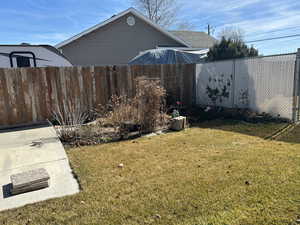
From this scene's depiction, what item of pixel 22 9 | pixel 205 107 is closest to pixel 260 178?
pixel 205 107

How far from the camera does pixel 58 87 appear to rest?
606cm

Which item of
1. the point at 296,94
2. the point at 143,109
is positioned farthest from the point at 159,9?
the point at 143,109

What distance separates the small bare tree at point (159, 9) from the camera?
20.2 metres

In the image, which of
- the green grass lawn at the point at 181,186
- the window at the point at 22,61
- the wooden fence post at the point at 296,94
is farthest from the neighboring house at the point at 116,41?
the wooden fence post at the point at 296,94

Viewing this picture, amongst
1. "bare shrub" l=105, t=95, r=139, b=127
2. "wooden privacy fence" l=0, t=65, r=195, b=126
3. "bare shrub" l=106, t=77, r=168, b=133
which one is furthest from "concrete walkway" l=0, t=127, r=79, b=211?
"bare shrub" l=106, t=77, r=168, b=133

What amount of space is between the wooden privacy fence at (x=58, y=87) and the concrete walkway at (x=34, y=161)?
2.49 ft

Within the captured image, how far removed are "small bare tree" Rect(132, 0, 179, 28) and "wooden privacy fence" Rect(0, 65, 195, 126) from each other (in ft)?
50.3

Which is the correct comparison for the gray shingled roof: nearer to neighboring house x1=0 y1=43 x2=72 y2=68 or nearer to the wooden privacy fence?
the wooden privacy fence

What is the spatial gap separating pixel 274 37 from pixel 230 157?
22.5 meters

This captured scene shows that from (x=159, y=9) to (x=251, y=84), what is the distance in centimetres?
1726

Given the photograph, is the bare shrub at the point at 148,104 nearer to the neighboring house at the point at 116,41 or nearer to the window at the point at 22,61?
the window at the point at 22,61

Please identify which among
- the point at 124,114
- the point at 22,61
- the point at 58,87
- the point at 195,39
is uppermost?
the point at 195,39

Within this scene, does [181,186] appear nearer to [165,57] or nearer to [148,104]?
[148,104]

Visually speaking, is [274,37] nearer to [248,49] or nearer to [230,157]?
[248,49]
